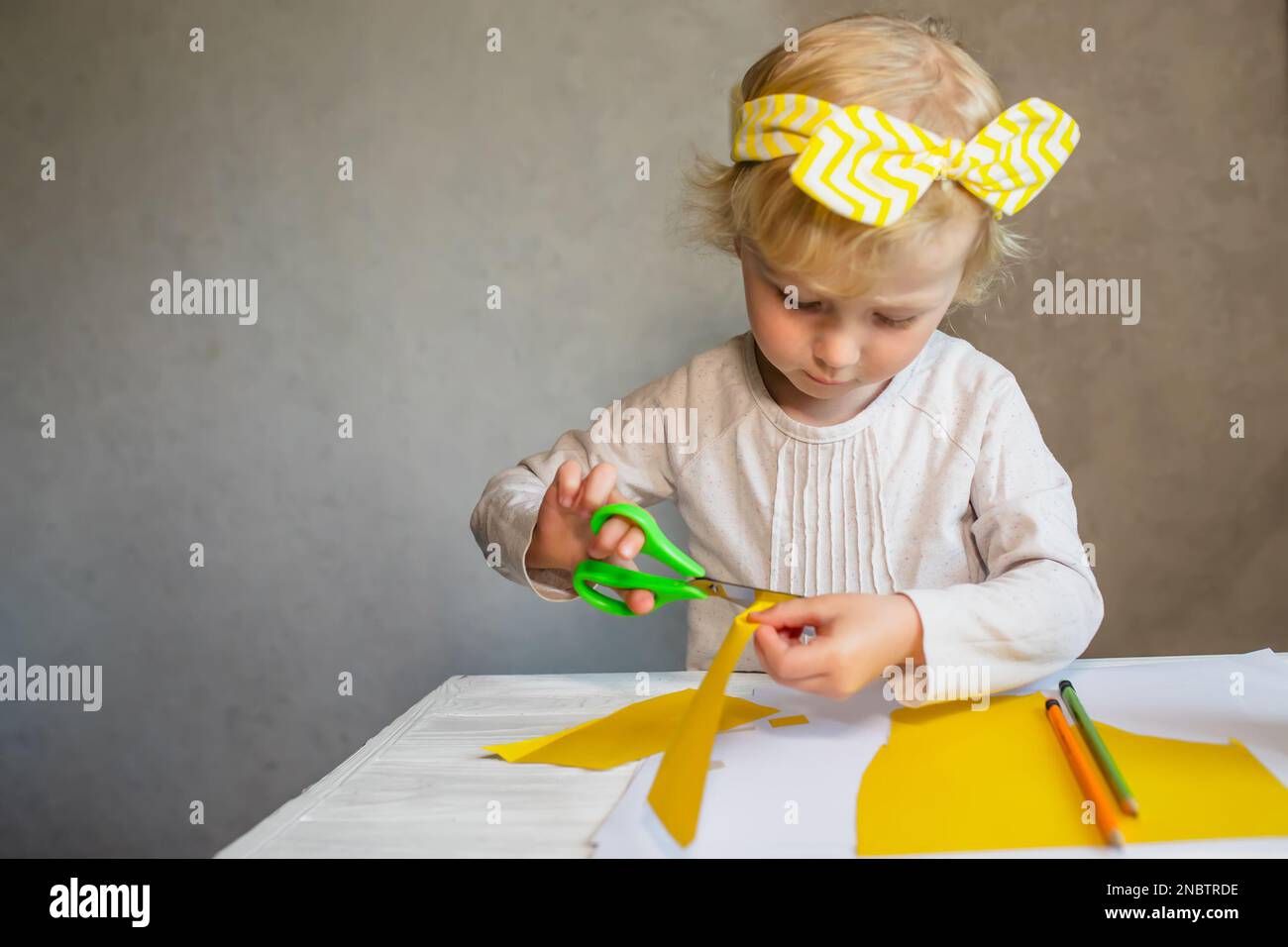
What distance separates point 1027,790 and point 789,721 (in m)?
0.18

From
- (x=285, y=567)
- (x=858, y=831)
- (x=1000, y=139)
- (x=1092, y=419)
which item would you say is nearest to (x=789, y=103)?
(x=1000, y=139)

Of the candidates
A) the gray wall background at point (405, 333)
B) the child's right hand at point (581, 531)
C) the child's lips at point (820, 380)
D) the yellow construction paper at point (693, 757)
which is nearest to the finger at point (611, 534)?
the child's right hand at point (581, 531)

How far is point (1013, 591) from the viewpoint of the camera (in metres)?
0.77

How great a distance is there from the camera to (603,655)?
1.59 meters

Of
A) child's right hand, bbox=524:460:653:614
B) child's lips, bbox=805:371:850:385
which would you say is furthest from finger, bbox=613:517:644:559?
child's lips, bbox=805:371:850:385

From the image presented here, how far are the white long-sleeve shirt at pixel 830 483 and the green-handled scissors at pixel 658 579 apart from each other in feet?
0.43

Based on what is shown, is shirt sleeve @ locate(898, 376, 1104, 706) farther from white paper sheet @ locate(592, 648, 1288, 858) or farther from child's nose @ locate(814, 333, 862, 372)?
child's nose @ locate(814, 333, 862, 372)

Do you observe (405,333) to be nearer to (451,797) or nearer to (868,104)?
(868,104)

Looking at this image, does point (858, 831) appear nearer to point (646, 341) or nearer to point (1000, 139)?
point (1000, 139)

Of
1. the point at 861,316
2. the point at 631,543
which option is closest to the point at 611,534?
the point at 631,543

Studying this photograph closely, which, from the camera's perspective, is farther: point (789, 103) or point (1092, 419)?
point (1092, 419)

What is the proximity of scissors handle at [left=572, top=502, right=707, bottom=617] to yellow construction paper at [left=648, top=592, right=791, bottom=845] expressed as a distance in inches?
1.7

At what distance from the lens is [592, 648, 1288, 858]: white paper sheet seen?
1.73ft

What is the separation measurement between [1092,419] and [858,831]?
115 centimetres
